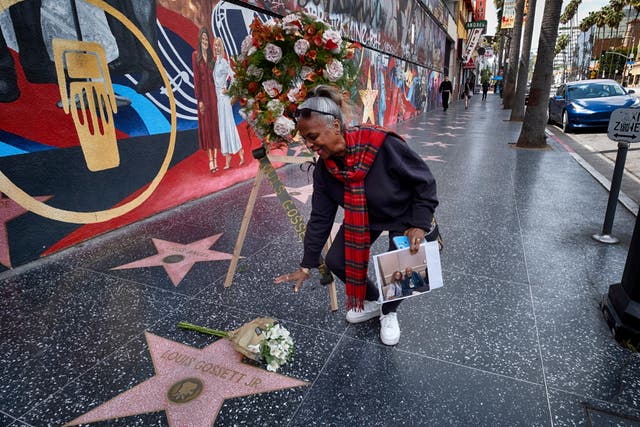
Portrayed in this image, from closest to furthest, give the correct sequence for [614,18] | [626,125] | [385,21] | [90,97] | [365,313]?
[365,313] < [626,125] < [90,97] < [385,21] < [614,18]

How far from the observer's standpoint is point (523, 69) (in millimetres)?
15797

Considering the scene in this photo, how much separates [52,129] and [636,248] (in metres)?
4.70

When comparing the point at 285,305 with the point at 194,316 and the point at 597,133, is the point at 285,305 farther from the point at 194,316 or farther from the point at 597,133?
the point at 597,133

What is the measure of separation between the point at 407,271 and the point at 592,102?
1347cm

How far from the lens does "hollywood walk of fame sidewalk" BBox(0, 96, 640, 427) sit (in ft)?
6.28

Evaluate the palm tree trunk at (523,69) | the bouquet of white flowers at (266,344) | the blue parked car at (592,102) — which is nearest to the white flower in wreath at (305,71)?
the bouquet of white flowers at (266,344)

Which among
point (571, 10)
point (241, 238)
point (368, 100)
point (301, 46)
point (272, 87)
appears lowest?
point (241, 238)

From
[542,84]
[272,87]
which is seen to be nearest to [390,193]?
[272,87]

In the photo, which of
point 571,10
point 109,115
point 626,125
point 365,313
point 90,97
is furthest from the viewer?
point 571,10

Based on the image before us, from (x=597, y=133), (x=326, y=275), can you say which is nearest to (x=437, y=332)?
(x=326, y=275)

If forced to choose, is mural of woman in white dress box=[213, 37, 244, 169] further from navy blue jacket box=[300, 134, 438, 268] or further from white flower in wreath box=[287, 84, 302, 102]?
navy blue jacket box=[300, 134, 438, 268]

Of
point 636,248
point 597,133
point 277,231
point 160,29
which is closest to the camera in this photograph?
point 636,248

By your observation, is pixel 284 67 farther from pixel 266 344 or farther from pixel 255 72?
pixel 266 344

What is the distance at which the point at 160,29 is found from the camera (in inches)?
183
